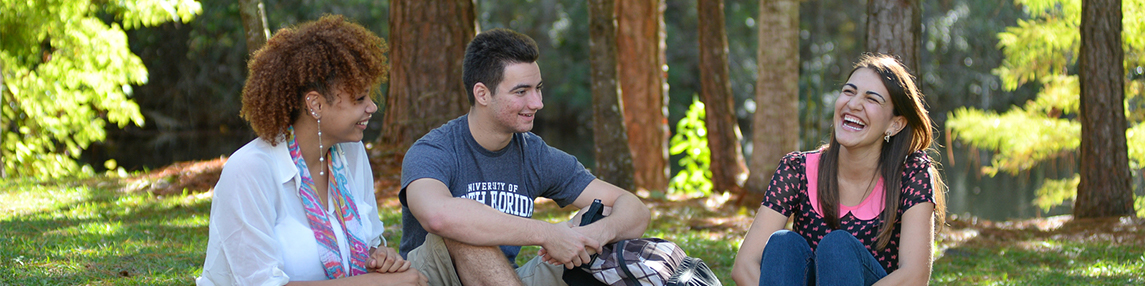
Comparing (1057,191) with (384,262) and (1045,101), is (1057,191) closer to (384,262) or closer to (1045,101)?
(1045,101)

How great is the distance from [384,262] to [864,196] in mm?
1714

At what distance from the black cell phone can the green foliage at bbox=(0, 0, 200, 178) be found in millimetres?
7755

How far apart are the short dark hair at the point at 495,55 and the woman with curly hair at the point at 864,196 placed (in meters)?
1.05

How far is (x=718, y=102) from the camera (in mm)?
10742

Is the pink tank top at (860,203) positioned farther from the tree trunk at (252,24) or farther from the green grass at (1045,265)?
the tree trunk at (252,24)

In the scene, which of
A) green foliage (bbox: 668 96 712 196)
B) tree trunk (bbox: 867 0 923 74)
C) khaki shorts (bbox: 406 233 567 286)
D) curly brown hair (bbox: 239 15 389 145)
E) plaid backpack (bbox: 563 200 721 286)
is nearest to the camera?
curly brown hair (bbox: 239 15 389 145)

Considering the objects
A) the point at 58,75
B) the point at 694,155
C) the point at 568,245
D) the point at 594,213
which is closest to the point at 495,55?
the point at 594,213

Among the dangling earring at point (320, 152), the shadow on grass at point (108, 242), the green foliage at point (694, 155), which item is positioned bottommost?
the green foliage at point (694, 155)

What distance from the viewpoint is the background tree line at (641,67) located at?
752 centimetres

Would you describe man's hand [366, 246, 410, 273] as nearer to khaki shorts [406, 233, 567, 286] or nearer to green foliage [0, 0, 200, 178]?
khaki shorts [406, 233, 567, 286]

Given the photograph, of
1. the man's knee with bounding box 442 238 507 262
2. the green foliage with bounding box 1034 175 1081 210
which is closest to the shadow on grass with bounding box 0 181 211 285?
the man's knee with bounding box 442 238 507 262

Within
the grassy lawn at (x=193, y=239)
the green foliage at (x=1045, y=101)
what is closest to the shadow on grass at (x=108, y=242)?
the grassy lawn at (x=193, y=239)

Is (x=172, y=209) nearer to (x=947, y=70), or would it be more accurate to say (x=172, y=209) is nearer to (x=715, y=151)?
(x=715, y=151)

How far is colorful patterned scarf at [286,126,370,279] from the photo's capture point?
254 centimetres
